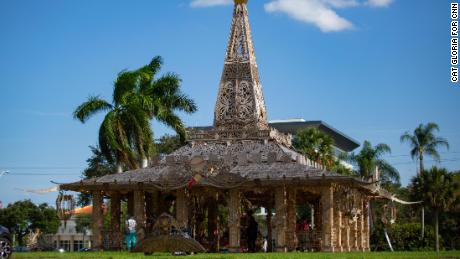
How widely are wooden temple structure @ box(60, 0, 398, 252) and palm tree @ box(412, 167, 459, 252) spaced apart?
11.4 meters

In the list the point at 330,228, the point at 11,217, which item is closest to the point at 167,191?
the point at 330,228

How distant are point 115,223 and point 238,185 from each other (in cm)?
906

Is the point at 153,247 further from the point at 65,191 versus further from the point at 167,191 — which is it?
the point at 65,191

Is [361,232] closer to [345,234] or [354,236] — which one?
[354,236]

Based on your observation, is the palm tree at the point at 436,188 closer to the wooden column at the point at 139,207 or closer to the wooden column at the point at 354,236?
the wooden column at the point at 354,236

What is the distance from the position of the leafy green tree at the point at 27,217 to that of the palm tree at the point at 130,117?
53.4 meters

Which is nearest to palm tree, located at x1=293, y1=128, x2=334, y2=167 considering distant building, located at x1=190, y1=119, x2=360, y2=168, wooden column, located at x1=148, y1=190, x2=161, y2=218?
wooden column, located at x1=148, y1=190, x2=161, y2=218

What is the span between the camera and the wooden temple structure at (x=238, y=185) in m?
40.6

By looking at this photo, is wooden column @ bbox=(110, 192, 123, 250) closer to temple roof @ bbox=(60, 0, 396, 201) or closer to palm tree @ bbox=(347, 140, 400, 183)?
temple roof @ bbox=(60, 0, 396, 201)

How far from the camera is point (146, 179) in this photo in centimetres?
4281

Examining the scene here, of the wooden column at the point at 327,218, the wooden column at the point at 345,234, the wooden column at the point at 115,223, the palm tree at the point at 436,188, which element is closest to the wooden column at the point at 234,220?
the wooden column at the point at 327,218

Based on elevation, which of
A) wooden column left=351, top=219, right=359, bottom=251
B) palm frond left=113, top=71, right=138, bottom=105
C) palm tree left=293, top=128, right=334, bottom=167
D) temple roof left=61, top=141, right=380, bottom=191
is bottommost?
wooden column left=351, top=219, right=359, bottom=251

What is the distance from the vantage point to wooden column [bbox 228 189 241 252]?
4141cm

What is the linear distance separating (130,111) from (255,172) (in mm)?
12775
